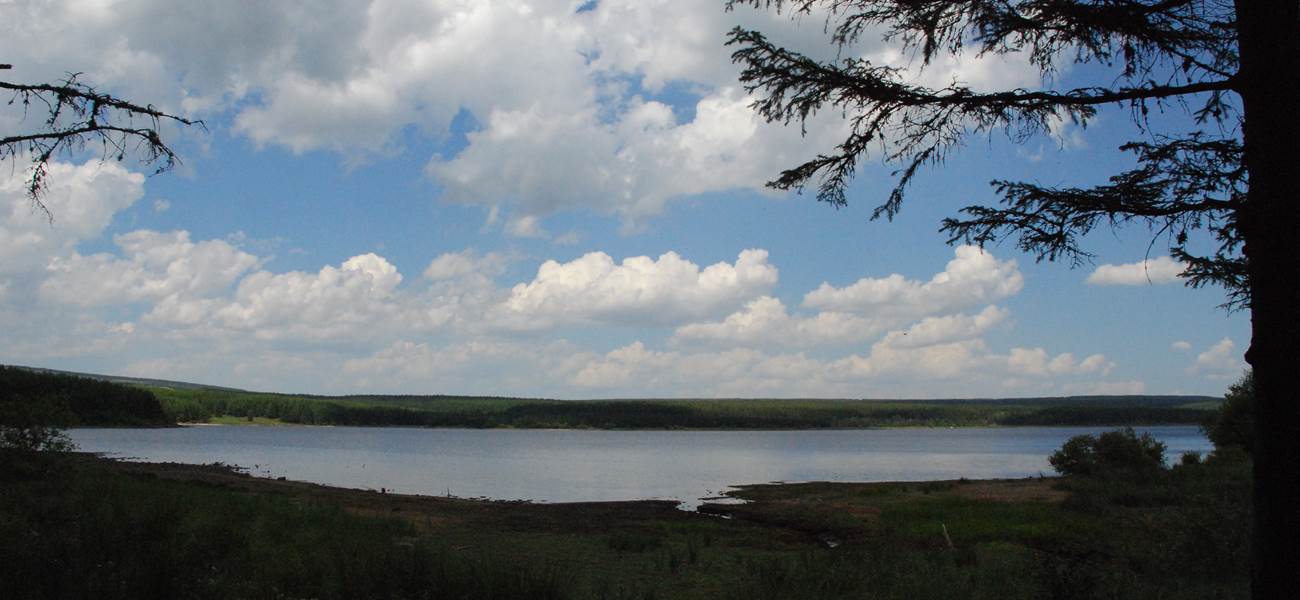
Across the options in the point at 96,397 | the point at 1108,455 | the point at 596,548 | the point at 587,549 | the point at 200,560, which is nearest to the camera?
the point at 200,560

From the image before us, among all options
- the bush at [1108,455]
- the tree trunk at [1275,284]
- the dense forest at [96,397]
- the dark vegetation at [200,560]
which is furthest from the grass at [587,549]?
the dense forest at [96,397]

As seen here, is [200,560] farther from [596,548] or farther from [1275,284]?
[1275,284]

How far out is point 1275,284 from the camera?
5.95 meters

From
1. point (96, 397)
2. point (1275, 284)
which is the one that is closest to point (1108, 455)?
point (1275, 284)

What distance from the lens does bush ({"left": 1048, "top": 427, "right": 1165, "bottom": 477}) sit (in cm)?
3706

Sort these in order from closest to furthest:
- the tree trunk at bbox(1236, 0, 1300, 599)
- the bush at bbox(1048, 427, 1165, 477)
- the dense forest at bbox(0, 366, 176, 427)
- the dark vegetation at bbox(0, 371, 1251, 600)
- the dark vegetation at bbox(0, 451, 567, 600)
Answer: the tree trunk at bbox(1236, 0, 1300, 599) < the dark vegetation at bbox(0, 451, 567, 600) < the dark vegetation at bbox(0, 371, 1251, 600) < the bush at bbox(1048, 427, 1165, 477) < the dense forest at bbox(0, 366, 176, 427)

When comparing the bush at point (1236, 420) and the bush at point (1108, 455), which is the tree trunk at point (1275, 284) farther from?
the bush at point (1236, 420)

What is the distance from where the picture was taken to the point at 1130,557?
14.3 metres

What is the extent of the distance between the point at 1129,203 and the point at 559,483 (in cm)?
4566

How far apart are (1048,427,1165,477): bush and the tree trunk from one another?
32.7 metres

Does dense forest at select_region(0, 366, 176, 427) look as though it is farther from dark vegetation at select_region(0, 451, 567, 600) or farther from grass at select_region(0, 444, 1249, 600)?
dark vegetation at select_region(0, 451, 567, 600)

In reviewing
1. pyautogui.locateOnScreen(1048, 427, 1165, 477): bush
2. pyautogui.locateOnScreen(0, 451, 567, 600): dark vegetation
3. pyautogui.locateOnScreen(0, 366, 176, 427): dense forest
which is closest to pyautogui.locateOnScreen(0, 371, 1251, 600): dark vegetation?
pyautogui.locateOnScreen(0, 451, 567, 600): dark vegetation

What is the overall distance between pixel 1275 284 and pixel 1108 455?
3770 cm

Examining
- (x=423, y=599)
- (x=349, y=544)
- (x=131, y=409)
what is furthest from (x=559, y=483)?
(x=131, y=409)
